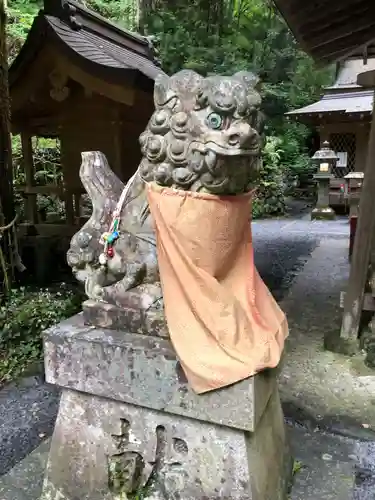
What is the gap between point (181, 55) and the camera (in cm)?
1162

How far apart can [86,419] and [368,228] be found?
308cm

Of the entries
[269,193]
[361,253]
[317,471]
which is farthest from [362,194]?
[269,193]

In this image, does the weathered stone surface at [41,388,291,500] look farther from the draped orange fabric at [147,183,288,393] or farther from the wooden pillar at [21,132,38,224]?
the wooden pillar at [21,132,38,224]

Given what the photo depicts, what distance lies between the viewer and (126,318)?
1957mm

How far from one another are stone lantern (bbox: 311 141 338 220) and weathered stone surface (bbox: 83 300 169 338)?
12.1 metres

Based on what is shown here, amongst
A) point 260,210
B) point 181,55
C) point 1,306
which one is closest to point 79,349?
point 1,306

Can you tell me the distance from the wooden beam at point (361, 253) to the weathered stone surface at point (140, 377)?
2518 millimetres

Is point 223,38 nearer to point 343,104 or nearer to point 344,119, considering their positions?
point 343,104

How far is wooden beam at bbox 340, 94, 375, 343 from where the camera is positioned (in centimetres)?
409

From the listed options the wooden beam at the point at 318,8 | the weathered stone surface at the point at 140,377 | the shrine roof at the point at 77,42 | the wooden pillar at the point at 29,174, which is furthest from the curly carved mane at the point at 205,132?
the wooden pillar at the point at 29,174

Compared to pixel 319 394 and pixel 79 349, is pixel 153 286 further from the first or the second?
pixel 319 394

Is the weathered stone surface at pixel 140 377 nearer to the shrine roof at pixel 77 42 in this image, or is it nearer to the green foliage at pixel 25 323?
the green foliage at pixel 25 323

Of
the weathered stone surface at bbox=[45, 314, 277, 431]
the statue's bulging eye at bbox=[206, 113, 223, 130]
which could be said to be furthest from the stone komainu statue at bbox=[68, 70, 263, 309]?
the weathered stone surface at bbox=[45, 314, 277, 431]

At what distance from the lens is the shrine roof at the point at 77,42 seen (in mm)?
4879
